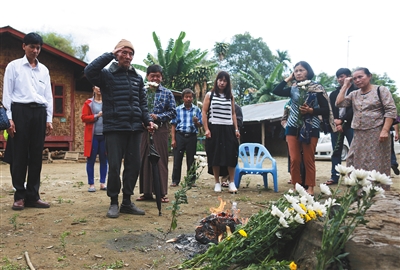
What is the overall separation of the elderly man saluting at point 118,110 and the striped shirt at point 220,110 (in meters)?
2.04

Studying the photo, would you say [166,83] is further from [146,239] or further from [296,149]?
[146,239]

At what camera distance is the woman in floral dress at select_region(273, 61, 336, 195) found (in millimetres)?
5691

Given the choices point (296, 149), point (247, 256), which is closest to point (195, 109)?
point (296, 149)

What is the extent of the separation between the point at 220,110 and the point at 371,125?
7.62 ft

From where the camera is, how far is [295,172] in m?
5.88

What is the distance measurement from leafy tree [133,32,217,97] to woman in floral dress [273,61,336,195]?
1811cm

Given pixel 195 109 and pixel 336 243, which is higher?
pixel 195 109

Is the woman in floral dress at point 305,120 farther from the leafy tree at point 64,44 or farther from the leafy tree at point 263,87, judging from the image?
the leafy tree at point 64,44

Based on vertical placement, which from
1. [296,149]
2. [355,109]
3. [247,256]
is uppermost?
[355,109]

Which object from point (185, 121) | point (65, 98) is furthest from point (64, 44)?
point (185, 121)

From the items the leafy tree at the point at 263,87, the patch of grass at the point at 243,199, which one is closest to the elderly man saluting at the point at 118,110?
the patch of grass at the point at 243,199

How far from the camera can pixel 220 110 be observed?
21.6 feet

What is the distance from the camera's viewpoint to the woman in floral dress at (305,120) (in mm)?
5691

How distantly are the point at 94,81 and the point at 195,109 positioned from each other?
345 centimetres
